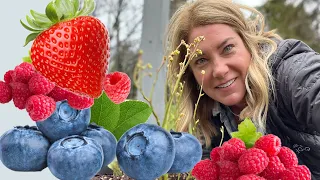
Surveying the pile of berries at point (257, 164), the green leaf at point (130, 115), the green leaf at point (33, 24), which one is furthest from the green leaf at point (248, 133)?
the green leaf at point (33, 24)

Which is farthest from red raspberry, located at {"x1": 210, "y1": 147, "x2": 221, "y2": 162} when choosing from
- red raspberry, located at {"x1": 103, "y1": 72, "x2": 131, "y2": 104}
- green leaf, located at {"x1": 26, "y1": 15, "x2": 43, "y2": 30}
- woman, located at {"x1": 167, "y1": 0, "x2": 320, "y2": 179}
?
woman, located at {"x1": 167, "y1": 0, "x2": 320, "y2": 179}

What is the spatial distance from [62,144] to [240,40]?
0.59m

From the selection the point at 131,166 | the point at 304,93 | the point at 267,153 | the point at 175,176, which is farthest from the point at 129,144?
the point at 304,93

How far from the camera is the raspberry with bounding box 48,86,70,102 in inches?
15.3

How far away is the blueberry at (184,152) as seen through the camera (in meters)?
0.40

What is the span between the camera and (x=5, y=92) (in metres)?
0.38

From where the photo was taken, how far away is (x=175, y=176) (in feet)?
2.04

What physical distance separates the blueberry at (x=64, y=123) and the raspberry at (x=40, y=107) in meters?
0.01

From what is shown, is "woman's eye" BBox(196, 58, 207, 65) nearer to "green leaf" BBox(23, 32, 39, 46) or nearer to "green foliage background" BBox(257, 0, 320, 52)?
"green leaf" BBox(23, 32, 39, 46)

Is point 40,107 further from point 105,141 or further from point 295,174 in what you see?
point 295,174

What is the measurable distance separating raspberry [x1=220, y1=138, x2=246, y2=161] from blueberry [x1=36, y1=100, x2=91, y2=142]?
134 millimetres

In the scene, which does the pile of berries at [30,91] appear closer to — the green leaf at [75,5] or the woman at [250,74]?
the green leaf at [75,5]

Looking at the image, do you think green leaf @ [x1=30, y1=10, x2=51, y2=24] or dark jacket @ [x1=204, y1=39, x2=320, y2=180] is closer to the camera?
green leaf @ [x1=30, y1=10, x2=51, y2=24]

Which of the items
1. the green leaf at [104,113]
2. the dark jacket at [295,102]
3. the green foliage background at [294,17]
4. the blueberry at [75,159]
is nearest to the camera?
the blueberry at [75,159]
